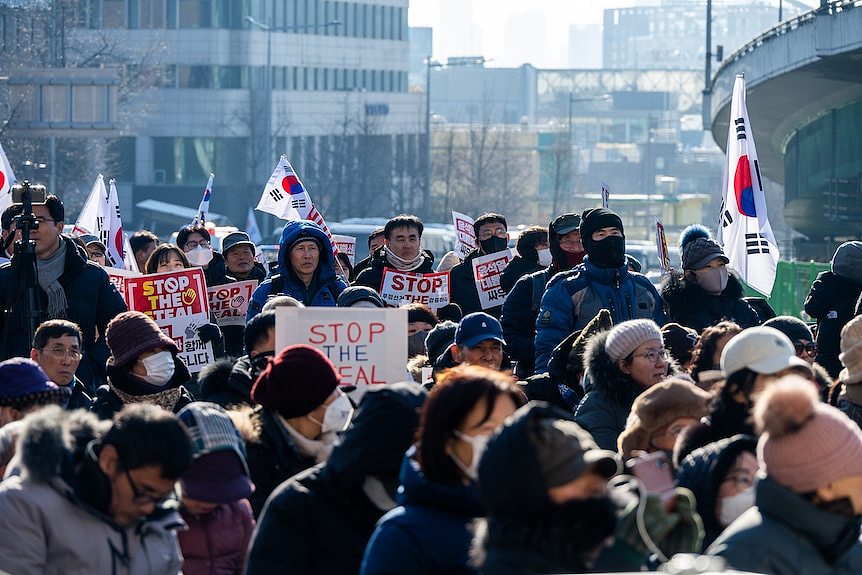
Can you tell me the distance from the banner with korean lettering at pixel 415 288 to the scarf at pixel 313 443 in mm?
6800

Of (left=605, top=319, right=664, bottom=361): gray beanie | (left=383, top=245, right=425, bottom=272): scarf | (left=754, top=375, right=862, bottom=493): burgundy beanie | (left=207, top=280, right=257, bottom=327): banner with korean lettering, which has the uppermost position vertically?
(left=754, top=375, right=862, bottom=493): burgundy beanie

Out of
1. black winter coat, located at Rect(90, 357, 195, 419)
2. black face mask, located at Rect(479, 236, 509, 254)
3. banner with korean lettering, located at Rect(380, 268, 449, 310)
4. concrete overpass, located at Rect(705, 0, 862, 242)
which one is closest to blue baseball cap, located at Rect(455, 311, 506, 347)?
black winter coat, located at Rect(90, 357, 195, 419)

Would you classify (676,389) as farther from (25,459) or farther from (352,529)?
(25,459)

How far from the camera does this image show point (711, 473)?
5266mm

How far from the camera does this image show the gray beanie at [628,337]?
777 centimetres

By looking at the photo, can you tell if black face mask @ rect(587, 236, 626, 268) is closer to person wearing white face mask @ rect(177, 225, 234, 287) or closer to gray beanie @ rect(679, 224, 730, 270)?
gray beanie @ rect(679, 224, 730, 270)

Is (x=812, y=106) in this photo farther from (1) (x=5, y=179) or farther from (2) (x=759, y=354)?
(2) (x=759, y=354)

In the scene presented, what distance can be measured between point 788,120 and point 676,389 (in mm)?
32815

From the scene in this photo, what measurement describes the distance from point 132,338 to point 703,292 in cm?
404

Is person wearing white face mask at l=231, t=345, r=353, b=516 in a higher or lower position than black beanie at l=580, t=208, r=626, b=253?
lower

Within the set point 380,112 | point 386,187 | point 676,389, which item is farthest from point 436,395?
point 380,112

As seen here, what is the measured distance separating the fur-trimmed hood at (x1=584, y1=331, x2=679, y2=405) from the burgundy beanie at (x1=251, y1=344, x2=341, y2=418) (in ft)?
6.87

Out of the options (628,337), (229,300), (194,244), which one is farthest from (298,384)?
(194,244)

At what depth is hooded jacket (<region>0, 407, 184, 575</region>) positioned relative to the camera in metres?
5.07
